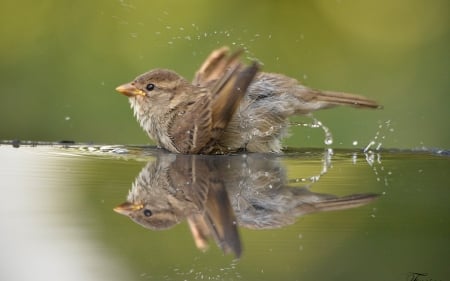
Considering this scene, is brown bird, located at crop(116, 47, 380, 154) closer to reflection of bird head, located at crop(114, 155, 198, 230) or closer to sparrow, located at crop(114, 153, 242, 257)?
sparrow, located at crop(114, 153, 242, 257)

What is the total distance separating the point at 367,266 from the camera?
→ 1.98m

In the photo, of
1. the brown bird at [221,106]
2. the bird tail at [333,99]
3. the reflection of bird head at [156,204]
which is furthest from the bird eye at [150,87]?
the reflection of bird head at [156,204]

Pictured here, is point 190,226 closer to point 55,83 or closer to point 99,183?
point 99,183

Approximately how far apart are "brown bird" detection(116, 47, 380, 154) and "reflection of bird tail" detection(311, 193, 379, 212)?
2.00 metres

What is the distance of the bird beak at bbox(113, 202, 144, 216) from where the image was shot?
261cm

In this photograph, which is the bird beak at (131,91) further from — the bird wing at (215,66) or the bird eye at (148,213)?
the bird eye at (148,213)

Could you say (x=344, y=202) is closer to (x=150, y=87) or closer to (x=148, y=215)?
(x=148, y=215)

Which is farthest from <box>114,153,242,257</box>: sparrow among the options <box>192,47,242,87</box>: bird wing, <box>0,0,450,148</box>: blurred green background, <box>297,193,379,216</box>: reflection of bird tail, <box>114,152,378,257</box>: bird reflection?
<box>0,0,450,148</box>: blurred green background

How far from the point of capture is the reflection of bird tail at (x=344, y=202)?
2787 mm

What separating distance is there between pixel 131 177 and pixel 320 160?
1.42 meters

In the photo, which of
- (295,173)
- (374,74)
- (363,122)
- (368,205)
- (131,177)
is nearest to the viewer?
(368,205)

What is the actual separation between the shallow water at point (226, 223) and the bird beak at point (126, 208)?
0.04 metres

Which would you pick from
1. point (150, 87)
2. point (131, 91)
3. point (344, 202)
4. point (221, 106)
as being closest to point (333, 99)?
point (221, 106)

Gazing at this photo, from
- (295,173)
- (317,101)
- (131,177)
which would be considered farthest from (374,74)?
(131,177)
